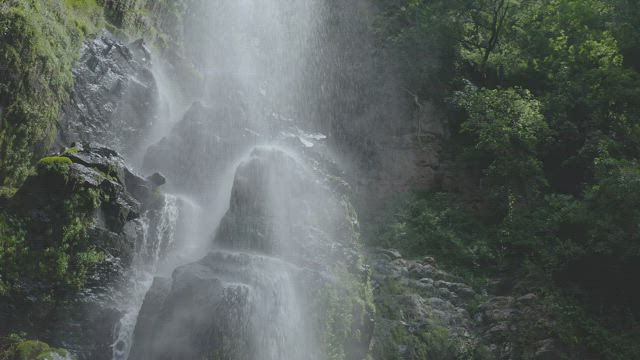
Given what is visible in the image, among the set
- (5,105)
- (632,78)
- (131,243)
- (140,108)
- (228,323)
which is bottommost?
(228,323)

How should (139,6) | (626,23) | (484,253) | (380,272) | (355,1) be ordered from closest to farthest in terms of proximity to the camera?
(380,272)
(484,253)
(139,6)
(626,23)
(355,1)

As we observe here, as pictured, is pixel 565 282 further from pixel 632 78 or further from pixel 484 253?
pixel 632 78

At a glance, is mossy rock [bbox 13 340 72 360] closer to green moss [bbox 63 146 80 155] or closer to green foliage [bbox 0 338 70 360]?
green foliage [bbox 0 338 70 360]

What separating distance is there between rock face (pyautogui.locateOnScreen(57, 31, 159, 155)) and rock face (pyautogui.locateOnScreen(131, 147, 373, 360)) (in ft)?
13.5

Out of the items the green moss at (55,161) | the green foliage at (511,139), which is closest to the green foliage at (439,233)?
the green foliage at (511,139)

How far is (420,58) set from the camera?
2342 cm

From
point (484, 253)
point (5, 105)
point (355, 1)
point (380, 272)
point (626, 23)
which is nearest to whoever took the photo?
point (5, 105)

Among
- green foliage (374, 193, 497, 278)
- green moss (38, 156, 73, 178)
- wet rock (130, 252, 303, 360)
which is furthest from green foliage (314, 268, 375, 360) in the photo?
green moss (38, 156, 73, 178)

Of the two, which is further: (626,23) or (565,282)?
(626,23)

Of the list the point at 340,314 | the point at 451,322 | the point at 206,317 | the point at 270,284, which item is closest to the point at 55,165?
the point at 206,317

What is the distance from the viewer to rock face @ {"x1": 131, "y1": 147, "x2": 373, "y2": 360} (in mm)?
9820

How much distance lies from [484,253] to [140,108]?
12.8 meters

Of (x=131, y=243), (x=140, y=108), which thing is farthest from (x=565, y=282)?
(x=140, y=108)

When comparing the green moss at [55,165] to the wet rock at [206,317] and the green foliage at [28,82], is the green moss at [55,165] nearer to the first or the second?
the green foliage at [28,82]
